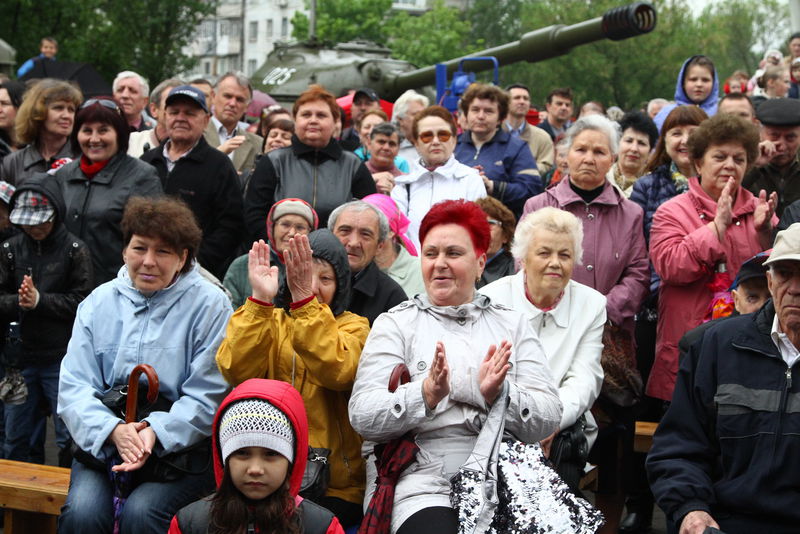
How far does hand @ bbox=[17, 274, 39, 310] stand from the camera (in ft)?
20.7

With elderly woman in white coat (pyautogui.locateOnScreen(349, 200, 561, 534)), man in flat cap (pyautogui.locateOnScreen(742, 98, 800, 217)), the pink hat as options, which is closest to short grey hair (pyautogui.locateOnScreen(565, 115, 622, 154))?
man in flat cap (pyautogui.locateOnScreen(742, 98, 800, 217))

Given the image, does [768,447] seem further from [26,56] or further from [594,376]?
[26,56]

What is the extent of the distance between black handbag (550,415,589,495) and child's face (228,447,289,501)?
1634 mm

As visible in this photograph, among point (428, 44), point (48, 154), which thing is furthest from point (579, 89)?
point (48, 154)

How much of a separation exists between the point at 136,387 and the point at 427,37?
51708 millimetres

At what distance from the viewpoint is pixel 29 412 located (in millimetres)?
6594

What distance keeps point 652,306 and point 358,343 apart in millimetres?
2540

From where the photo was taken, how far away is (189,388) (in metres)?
5.12

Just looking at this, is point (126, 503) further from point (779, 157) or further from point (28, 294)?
point (779, 157)

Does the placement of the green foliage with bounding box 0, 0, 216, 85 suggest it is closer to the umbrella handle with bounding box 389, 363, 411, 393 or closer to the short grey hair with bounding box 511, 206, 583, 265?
the short grey hair with bounding box 511, 206, 583, 265

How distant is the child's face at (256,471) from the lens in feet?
13.6

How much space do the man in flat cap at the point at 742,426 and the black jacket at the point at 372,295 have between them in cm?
161

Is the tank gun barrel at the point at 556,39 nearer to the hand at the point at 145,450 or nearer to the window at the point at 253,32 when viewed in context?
the hand at the point at 145,450

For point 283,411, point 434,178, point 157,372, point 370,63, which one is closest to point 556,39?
point 370,63
